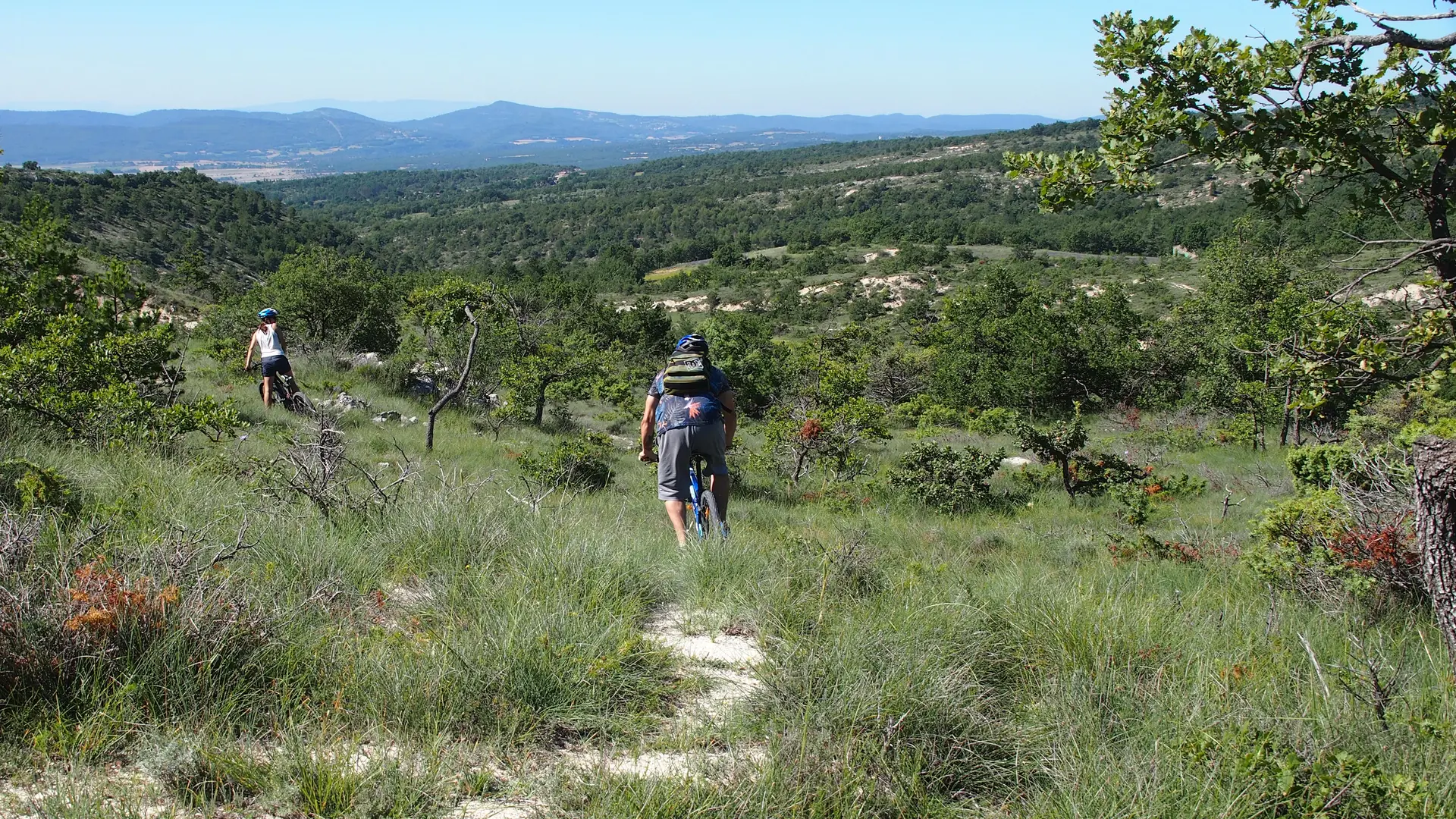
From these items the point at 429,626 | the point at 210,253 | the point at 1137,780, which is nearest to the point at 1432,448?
the point at 1137,780

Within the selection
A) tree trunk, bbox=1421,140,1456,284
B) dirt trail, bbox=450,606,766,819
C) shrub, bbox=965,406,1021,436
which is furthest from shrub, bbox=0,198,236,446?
shrub, bbox=965,406,1021,436

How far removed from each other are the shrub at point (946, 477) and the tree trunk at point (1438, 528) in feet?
22.6

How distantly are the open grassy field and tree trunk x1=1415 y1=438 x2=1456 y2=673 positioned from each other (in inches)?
12.0

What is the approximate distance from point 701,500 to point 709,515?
0.18m

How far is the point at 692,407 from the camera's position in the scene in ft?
16.9

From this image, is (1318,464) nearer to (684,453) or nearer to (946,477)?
(684,453)

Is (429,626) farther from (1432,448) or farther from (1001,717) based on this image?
(1432,448)

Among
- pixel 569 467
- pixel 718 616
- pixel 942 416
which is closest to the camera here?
pixel 718 616

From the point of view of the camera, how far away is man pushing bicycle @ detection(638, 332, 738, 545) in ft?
16.8

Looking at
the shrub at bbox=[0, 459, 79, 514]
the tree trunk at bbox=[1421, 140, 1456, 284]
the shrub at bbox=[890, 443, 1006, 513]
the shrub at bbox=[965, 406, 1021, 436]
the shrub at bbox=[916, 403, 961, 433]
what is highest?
the tree trunk at bbox=[1421, 140, 1456, 284]

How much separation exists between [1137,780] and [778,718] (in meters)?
0.97

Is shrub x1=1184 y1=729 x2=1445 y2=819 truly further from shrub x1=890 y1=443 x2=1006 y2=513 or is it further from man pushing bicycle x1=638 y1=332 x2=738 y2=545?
shrub x1=890 y1=443 x2=1006 y2=513

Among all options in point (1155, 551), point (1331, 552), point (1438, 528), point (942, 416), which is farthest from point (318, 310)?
point (1438, 528)

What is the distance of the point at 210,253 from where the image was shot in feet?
220
